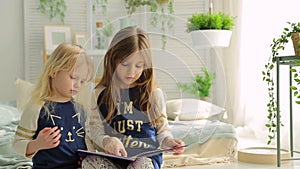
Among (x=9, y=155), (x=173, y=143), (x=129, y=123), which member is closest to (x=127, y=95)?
(x=129, y=123)

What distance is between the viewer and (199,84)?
3.90ft

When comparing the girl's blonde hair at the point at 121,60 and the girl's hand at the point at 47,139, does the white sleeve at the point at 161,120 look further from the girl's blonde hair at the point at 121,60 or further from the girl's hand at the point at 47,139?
the girl's hand at the point at 47,139

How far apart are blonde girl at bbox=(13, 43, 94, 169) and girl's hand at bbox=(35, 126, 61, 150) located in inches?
0.7

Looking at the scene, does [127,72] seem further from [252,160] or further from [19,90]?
[19,90]

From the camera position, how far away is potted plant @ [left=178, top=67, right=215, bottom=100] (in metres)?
1.19

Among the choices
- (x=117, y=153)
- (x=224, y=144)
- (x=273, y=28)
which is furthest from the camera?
(x=273, y=28)

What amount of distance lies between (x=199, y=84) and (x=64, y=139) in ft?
1.67

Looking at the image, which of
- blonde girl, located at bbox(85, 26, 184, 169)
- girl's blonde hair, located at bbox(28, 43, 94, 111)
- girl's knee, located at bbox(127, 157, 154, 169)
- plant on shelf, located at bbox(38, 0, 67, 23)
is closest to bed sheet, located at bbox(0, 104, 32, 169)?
girl's blonde hair, located at bbox(28, 43, 94, 111)

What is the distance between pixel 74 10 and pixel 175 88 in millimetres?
3196

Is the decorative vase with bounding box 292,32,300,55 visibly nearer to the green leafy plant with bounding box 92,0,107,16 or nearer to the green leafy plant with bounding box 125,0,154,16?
the green leafy plant with bounding box 125,0,154,16

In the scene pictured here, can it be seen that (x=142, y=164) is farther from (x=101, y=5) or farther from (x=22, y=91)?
(x=101, y=5)

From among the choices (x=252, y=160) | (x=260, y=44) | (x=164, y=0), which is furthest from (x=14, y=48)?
(x=252, y=160)

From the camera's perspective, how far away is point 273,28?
12.2 ft

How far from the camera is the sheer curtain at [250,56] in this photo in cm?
379
